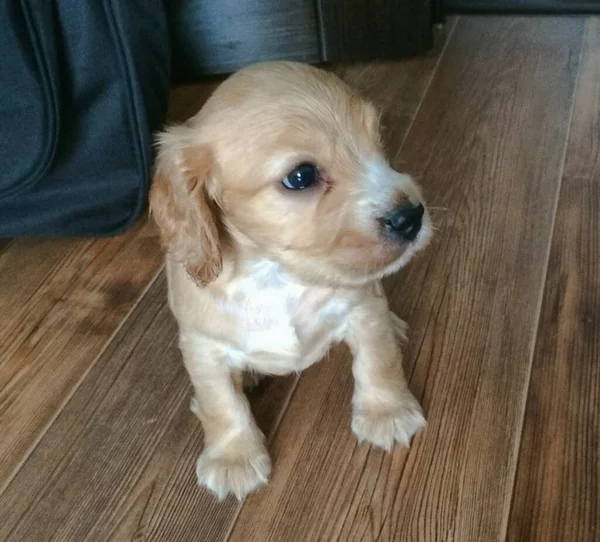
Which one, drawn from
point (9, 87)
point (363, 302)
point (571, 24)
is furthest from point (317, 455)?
point (571, 24)

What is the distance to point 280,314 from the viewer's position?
3.90ft

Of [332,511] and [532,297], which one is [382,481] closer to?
[332,511]

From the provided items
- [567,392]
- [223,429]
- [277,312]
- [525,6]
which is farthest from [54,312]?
[525,6]

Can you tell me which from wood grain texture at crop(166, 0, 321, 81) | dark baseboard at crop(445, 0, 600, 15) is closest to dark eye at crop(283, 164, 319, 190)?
wood grain texture at crop(166, 0, 321, 81)

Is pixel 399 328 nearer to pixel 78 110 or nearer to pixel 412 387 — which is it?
pixel 412 387

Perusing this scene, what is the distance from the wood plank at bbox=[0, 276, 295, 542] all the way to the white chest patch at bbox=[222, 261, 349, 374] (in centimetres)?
23

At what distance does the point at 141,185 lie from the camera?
5.79 feet

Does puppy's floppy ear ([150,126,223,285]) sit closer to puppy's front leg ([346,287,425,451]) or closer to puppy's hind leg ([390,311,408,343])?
puppy's front leg ([346,287,425,451])

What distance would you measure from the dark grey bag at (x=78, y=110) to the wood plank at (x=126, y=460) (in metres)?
0.36

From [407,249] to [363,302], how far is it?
0.20 metres

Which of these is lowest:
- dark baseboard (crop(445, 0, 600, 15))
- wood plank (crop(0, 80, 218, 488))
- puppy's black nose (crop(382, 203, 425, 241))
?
dark baseboard (crop(445, 0, 600, 15))

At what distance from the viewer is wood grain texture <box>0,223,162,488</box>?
4.80 ft

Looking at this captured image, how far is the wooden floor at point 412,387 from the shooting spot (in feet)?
4.07

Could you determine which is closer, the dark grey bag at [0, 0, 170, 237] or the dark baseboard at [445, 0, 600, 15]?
the dark grey bag at [0, 0, 170, 237]
